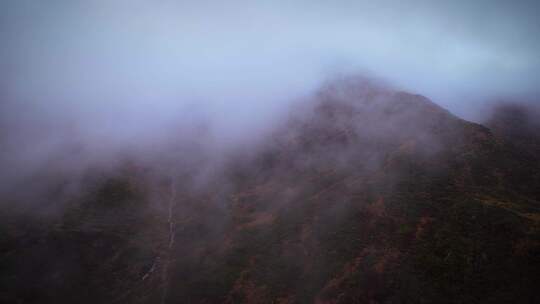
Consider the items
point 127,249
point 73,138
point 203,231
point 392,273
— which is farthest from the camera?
point 73,138

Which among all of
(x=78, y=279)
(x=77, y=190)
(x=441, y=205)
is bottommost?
(x=78, y=279)

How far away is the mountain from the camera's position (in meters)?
37.8

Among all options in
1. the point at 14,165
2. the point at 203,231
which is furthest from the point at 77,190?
the point at 203,231

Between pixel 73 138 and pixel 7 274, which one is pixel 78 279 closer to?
pixel 7 274

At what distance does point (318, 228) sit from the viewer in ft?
176

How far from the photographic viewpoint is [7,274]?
46750 millimetres

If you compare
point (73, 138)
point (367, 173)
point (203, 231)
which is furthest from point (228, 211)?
point (73, 138)

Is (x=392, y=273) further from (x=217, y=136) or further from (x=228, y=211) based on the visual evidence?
(x=217, y=136)

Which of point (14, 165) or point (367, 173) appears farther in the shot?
point (14, 165)

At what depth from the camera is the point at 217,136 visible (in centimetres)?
10831

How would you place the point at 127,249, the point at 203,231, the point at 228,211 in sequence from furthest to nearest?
1. the point at 228,211
2. the point at 203,231
3. the point at 127,249

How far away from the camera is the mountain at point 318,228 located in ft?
124

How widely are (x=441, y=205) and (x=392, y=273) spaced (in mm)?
18337

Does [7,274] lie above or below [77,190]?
below
